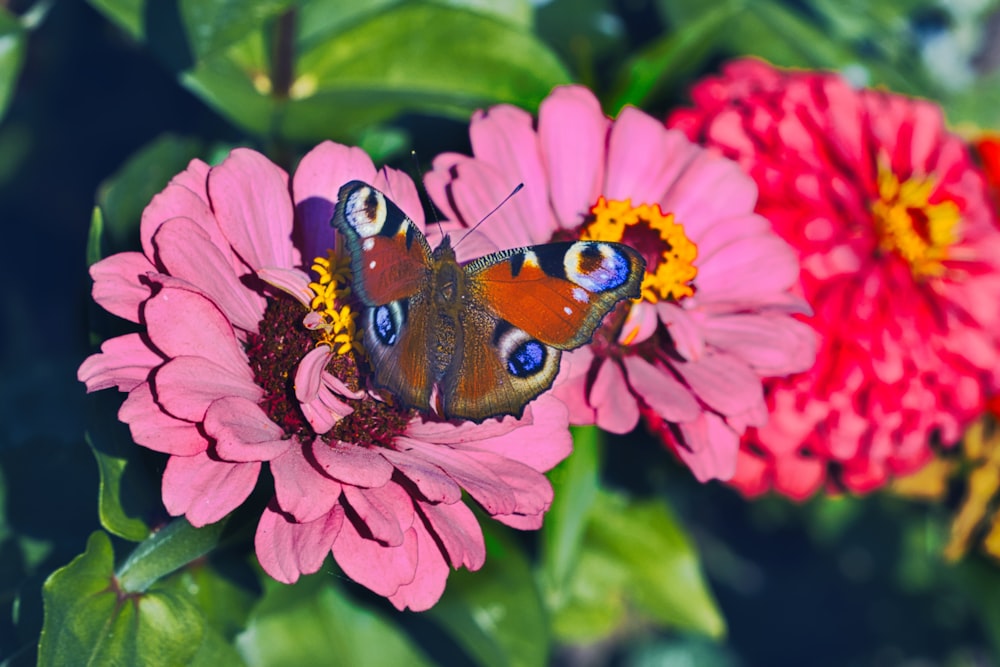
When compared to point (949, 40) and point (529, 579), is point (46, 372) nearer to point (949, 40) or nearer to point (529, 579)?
point (529, 579)

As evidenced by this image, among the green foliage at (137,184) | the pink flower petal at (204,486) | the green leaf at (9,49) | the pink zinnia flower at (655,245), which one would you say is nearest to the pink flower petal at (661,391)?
the pink zinnia flower at (655,245)

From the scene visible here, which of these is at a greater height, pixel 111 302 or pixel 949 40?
pixel 111 302

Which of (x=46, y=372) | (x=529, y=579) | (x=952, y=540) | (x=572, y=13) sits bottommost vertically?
(x=952, y=540)

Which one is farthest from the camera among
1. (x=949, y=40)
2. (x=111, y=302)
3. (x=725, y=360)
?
(x=949, y=40)

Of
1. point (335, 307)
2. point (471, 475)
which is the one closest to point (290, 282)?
point (335, 307)

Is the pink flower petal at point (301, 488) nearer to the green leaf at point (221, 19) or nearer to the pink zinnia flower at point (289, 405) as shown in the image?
the pink zinnia flower at point (289, 405)

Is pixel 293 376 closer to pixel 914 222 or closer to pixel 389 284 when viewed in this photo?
pixel 389 284

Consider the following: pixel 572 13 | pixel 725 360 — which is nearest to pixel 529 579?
pixel 725 360
